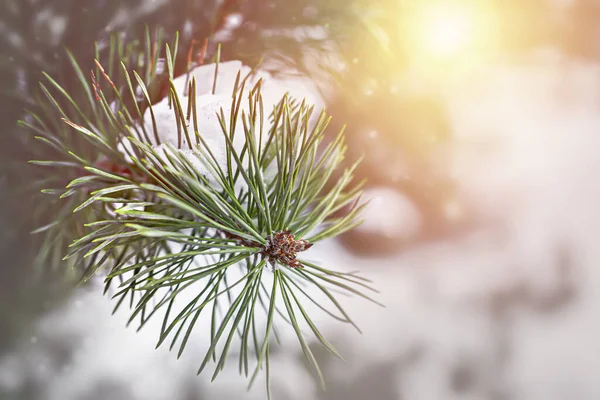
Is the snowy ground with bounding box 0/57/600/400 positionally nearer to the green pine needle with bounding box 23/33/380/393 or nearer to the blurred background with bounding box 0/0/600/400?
the blurred background with bounding box 0/0/600/400

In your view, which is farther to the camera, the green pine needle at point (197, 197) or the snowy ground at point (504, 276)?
the snowy ground at point (504, 276)

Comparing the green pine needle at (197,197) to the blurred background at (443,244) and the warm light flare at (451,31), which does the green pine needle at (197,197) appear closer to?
the blurred background at (443,244)

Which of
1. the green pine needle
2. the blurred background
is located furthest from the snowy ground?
the green pine needle

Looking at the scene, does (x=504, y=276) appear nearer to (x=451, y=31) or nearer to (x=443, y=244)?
(x=443, y=244)

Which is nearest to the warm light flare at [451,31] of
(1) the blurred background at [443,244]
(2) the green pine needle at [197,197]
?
(1) the blurred background at [443,244]

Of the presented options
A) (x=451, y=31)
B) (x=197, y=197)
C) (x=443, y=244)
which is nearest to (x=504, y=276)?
(x=443, y=244)

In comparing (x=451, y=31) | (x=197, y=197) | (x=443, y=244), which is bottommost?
(x=197, y=197)

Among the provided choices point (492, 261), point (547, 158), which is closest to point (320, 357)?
point (492, 261)

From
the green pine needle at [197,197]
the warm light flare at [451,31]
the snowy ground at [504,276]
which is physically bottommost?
the green pine needle at [197,197]

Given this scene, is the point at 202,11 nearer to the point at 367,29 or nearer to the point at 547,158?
the point at 367,29
